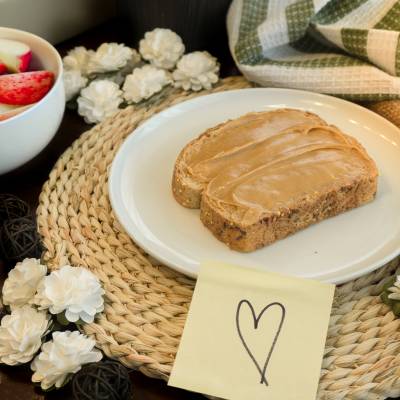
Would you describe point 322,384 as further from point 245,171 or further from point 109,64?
point 109,64

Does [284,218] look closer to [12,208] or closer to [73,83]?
[12,208]

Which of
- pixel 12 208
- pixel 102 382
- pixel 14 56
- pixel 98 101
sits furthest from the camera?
pixel 98 101

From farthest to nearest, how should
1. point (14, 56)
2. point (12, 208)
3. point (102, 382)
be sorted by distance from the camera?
1. point (14, 56)
2. point (12, 208)
3. point (102, 382)

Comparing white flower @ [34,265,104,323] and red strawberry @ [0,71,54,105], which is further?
red strawberry @ [0,71,54,105]

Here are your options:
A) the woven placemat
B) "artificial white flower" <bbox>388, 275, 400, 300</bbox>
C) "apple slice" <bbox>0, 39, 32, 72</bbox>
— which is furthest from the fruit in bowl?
"artificial white flower" <bbox>388, 275, 400, 300</bbox>

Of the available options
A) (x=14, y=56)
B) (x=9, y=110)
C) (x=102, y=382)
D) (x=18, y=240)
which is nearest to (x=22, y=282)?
(x=18, y=240)

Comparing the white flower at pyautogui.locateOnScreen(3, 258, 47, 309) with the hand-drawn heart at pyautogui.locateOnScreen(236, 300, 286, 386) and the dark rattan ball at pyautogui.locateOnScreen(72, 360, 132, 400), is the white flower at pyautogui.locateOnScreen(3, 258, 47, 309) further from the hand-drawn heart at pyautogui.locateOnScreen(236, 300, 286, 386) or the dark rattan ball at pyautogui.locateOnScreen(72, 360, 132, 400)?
the hand-drawn heart at pyautogui.locateOnScreen(236, 300, 286, 386)

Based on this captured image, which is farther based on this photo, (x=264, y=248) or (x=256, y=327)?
(x=264, y=248)
